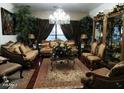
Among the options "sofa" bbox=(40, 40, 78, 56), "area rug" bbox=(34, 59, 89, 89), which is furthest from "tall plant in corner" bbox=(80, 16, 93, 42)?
"area rug" bbox=(34, 59, 89, 89)

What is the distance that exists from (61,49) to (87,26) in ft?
10.9

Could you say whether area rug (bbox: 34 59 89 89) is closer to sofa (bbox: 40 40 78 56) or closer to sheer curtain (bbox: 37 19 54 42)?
sofa (bbox: 40 40 78 56)

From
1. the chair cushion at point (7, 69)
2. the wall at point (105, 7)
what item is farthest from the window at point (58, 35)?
the chair cushion at point (7, 69)

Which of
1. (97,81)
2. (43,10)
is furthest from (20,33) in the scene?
(97,81)

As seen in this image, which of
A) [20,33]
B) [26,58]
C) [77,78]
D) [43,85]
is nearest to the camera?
[43,85]

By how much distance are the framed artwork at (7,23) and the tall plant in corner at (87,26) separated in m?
3.74

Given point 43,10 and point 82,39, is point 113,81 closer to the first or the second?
point 82,39

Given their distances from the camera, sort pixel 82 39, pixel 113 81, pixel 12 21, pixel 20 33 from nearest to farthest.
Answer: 1. pixel 113 81
2. pixel 12 21
3. pixel 20 33
4. pixel 82 39

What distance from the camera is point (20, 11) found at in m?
7.00

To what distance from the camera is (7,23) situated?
6.08m

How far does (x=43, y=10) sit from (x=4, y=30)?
349cm

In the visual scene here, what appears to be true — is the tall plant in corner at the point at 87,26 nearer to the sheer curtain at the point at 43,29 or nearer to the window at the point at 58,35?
the window at the point at 58,35

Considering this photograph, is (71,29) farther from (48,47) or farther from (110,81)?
(110,81)

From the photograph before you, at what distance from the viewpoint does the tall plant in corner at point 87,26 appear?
8.44 meters
